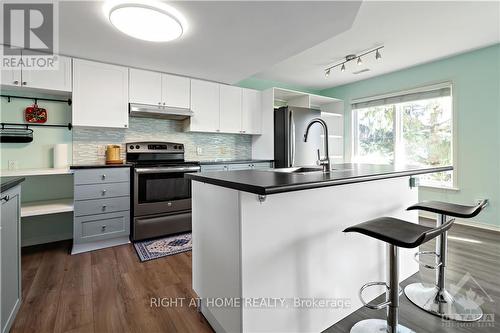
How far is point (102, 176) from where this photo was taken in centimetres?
275

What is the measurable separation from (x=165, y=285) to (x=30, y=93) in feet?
8.95

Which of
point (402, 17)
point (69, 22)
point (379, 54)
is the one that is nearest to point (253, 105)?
point (379, 54)

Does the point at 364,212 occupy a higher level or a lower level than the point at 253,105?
lower

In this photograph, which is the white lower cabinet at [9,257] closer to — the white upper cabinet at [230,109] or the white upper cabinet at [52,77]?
the white upper cabinet at [52,77]

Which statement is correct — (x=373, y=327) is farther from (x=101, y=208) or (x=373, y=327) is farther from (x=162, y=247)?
(x=101, y=208)

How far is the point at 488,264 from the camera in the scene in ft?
7.39

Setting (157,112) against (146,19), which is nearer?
(146,19)

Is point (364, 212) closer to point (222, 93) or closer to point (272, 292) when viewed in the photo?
point (272, 292)

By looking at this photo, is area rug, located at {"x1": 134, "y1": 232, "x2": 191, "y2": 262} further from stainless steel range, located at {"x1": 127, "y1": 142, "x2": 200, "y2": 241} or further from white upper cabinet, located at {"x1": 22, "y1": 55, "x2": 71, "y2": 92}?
white upper cabinet, located at {"x1": 22, "y1": 55, "x2": 71, "y2": 92}

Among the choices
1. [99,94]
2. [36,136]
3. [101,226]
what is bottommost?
[101,226]

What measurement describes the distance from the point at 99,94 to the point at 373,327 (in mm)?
3497

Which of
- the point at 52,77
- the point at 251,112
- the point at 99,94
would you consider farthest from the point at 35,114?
the point at 251,112

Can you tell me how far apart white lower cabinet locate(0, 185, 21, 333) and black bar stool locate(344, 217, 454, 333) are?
1.86 metres

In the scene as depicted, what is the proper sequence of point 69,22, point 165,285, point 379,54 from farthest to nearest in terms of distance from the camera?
point 379,54
point 69,22
point 165,285
